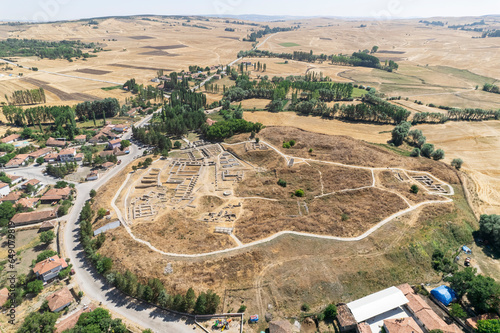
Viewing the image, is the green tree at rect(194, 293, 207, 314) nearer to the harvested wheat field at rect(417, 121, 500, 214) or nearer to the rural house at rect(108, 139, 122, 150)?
the harvested wheat field at rect(417, 121, 500, 214)

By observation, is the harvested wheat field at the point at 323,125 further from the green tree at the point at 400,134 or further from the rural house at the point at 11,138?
the rural house at the point at 11,138

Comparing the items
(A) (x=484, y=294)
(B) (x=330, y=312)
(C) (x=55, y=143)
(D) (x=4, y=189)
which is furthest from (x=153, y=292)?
(C) (x=55, y=143)

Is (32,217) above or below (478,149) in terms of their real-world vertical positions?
below

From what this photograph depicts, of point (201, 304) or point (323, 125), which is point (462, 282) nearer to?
point (201, 304)

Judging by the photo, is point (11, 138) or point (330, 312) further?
point (11, 138)

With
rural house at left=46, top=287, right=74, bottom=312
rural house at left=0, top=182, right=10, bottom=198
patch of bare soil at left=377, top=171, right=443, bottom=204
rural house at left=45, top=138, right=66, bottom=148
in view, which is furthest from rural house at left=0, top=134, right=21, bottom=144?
patch of bare soil at left=377, top=171, right=443, bottom=204

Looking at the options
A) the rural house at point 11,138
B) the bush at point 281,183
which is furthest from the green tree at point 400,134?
the rural house at point 11,138
